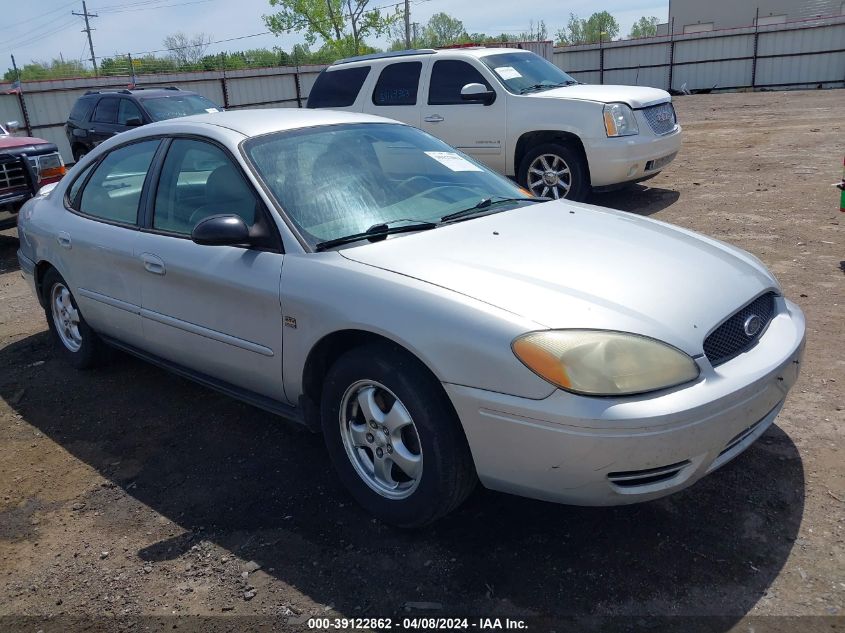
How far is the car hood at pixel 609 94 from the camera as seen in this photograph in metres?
8.30

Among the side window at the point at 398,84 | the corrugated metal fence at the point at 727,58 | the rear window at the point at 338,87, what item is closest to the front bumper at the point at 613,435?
the side window at the point at 398,84

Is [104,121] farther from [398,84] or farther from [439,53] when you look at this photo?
[439,53]

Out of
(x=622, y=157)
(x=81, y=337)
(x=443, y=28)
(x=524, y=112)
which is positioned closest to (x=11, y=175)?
(x=81, y=337)

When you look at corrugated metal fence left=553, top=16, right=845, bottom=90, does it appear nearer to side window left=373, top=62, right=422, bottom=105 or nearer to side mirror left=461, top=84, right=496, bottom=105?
side window left=373, top=62, right=422, bottom=105

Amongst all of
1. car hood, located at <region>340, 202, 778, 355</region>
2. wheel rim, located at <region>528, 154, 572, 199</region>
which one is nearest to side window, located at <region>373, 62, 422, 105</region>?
wheel rim, located at <region>528, 154, 572, 199</region>

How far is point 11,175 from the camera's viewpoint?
8875 millimetres

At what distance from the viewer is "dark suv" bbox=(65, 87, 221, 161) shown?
12.6 meters

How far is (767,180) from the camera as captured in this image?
942cm

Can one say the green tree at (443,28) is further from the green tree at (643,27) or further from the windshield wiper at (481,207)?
the windshield wiper at (481,207)

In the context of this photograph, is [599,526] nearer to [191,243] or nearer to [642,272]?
[642,272]

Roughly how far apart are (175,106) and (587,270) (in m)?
11.8

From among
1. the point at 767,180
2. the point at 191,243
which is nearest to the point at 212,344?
the point at 191,243

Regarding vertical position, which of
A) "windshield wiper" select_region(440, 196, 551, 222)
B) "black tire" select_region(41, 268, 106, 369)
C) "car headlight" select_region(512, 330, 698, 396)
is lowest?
"black tire" select_region(41, 268, 106, 369)

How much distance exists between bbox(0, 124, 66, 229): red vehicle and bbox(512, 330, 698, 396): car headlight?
827cm
